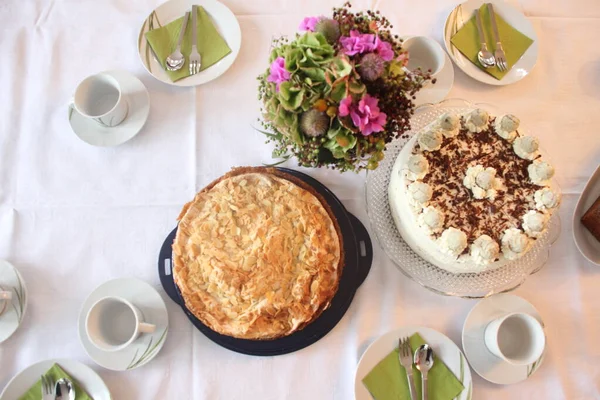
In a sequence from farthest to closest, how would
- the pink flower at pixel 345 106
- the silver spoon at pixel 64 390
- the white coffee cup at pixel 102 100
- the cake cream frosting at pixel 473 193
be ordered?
1. the white coffee cup at pixel 102 100
2. the silver spoon at pixel 64 390
3. the cake cream frosting at pixel 473 193
4. the pink flower at pixel 345 106

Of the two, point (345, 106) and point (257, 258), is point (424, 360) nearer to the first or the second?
point (257, 258)

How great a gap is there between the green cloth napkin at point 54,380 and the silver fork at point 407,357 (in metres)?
0.85

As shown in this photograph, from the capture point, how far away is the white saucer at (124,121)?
1.45 m

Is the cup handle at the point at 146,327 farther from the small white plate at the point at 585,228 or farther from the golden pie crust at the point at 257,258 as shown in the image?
the small white plate at the point at 585,228

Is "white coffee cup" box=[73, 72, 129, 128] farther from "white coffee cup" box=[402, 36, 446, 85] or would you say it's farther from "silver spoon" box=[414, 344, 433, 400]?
"silver spoon" box=[414, 344, 433, 400]

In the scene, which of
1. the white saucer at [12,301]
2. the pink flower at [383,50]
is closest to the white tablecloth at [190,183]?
the white saucer at [12,301]

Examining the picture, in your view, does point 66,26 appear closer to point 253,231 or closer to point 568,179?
point 253,231

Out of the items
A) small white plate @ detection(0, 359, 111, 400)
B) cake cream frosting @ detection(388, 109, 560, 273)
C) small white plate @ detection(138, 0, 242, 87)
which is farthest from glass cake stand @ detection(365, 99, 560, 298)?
small white plate @ detection(0, 359, 111, 400)

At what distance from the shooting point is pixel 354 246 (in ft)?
4.52

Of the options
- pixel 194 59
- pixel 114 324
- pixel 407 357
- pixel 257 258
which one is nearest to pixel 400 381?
pixel 407 357

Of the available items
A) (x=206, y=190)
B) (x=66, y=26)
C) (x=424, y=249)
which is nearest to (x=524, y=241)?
(x=424, y=249)

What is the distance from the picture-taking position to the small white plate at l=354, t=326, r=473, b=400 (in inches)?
51.2

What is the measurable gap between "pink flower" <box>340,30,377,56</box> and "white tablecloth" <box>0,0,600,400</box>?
21.8 inches

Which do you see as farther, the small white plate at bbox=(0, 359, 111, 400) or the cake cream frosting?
the small white plate at bbox=(0, 359, 111, 400)
